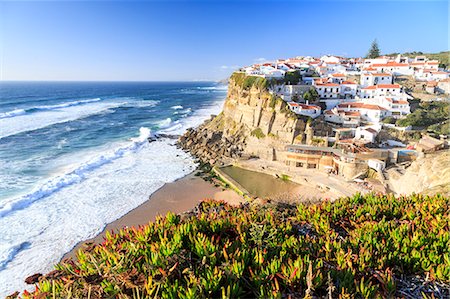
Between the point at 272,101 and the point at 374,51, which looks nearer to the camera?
the point at 272,101

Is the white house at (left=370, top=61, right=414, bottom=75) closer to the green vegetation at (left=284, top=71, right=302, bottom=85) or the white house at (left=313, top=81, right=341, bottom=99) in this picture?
the white house at (left=313, top=81, right=341, bottom=99)

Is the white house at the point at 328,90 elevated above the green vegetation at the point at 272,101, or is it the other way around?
the white house at the point at 328,90

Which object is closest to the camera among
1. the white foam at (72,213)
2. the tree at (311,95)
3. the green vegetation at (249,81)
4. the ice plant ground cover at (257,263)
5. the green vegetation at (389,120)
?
the ice plant ground cover at (257,263)

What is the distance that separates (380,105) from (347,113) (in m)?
5.72

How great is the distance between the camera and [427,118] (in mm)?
34531

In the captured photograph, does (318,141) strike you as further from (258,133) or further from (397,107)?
(397,107)

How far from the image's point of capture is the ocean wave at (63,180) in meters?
20.4

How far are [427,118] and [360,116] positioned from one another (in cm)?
788

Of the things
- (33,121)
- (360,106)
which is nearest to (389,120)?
(360,106)

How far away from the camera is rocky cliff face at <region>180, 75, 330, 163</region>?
106ft

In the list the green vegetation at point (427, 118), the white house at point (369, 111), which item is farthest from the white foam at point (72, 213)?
the green vegetation at point (427, 118)

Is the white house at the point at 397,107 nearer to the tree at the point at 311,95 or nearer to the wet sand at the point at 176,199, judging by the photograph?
the tree at the point at 311,95

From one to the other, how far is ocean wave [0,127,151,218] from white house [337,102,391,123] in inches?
1189

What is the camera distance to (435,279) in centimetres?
450
